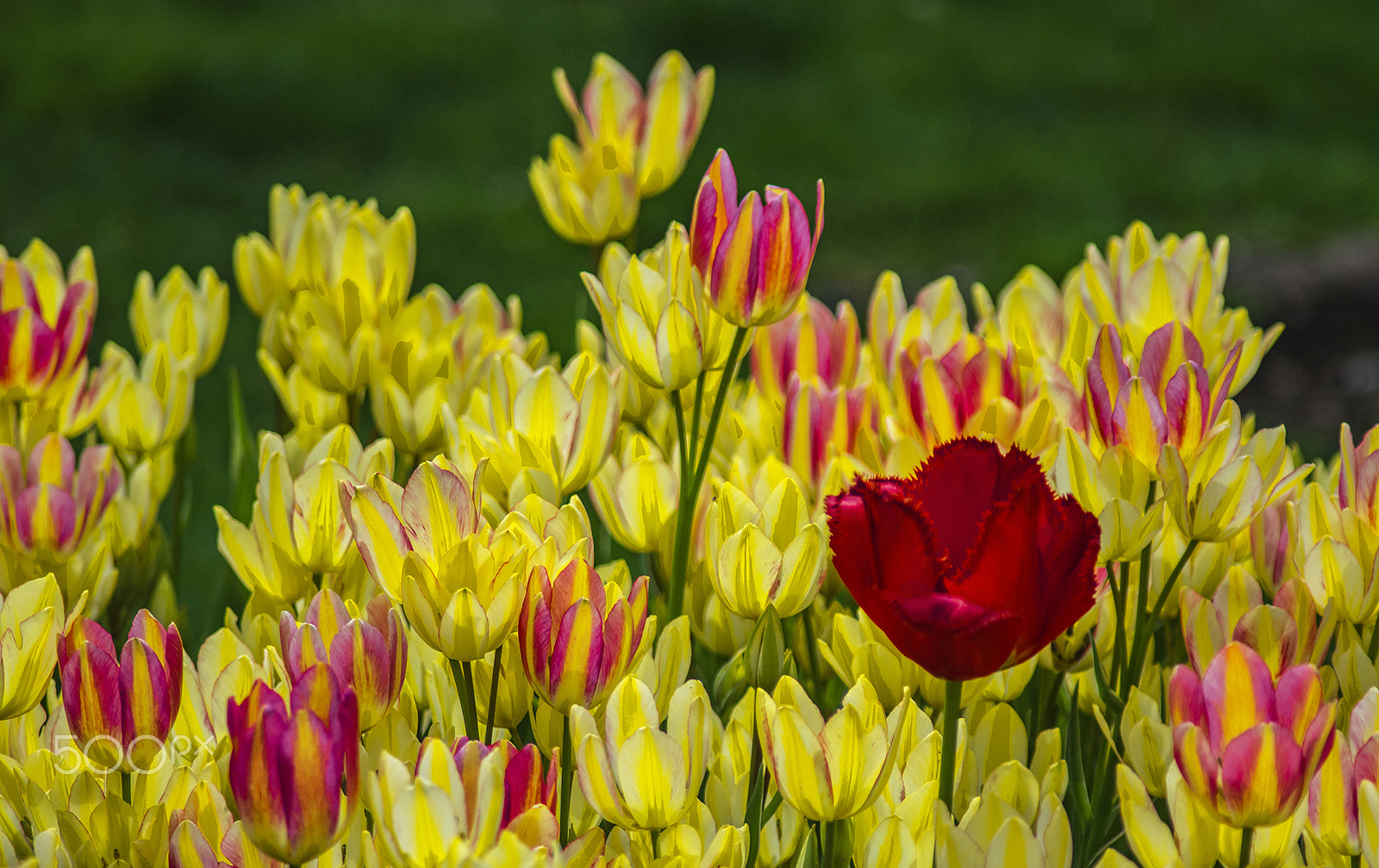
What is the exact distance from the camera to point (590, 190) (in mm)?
1388

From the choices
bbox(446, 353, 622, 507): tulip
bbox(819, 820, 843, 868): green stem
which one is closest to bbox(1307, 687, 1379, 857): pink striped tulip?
bbox(819, 820, 843, 868): green stem

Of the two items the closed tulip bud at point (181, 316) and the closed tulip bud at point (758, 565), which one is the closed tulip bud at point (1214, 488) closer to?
the closed tulip bud at point (758, 565)

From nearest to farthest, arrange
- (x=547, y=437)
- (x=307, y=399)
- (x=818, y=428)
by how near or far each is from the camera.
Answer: (x=547, y=437)
(x=818, y=428)
(x=307, y=399)

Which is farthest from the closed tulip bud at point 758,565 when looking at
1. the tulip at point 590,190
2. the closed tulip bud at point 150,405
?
the closed tulip bud at point 150,405

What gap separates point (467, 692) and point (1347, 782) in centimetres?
48

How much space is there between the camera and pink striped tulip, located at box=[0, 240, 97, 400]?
1.20 meters

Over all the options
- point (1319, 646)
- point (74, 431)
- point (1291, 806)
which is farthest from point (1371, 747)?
point (74, 431)

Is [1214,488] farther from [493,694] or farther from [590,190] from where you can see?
[590,190]

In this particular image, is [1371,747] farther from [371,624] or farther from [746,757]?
[371,624]

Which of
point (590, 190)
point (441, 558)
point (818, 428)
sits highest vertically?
point (590, 190)

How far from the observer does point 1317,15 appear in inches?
265

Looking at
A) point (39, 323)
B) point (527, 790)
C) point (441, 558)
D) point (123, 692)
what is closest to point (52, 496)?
point (39, 323)

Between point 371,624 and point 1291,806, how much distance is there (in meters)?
0.49

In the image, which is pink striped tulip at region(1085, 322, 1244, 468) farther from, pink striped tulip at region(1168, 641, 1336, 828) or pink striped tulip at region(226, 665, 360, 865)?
pink striped tulip at region(226, 665, 360, 865)
